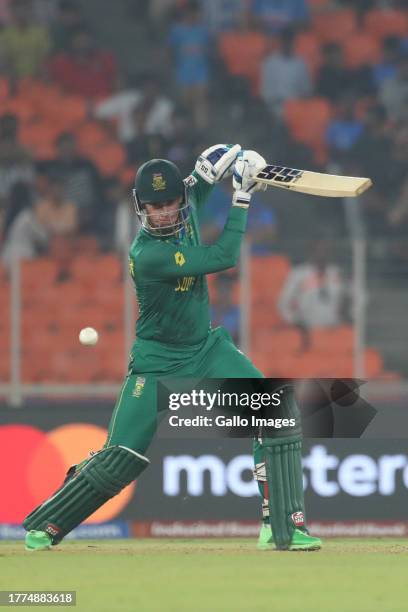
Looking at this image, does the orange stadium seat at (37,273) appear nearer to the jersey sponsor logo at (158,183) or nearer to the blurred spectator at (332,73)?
the jersey sponsor logo at (158,183)

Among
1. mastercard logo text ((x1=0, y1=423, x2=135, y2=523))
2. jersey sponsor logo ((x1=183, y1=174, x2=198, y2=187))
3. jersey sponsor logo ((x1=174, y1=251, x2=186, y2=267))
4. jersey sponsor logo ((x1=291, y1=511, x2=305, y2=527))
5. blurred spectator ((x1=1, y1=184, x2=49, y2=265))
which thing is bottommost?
jersey sponsor logo ((x1=291, y1=511, x2=305, y2=527))

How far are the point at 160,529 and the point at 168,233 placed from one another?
8.76ft

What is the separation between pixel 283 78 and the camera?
16.5 metres

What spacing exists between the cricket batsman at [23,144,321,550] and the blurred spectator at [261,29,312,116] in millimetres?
8965

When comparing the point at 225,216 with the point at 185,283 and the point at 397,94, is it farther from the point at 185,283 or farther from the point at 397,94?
the point at 185,283

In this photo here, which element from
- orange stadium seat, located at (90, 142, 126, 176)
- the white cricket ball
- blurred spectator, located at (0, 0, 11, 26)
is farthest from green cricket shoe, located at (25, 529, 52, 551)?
blurred spectator, located at (0, 0, 11, 26)

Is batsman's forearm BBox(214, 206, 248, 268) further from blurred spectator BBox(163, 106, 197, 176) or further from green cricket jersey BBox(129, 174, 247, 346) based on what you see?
blurred spectator BBox(163, 106, 197, 176)

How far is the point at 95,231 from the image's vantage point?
1445 cm

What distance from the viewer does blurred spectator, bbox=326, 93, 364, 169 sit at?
15.8 m

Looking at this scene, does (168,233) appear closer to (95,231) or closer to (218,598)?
(218,598)

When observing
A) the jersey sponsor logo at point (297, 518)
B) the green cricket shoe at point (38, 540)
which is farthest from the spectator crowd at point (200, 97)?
the jersey sponsor logo at point (297, 518)

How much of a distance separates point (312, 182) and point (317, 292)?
4.52 m

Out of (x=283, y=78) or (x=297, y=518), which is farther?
(x=283, y=78)

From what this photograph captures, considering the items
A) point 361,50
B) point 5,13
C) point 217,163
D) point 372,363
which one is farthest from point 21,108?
point 217,163
